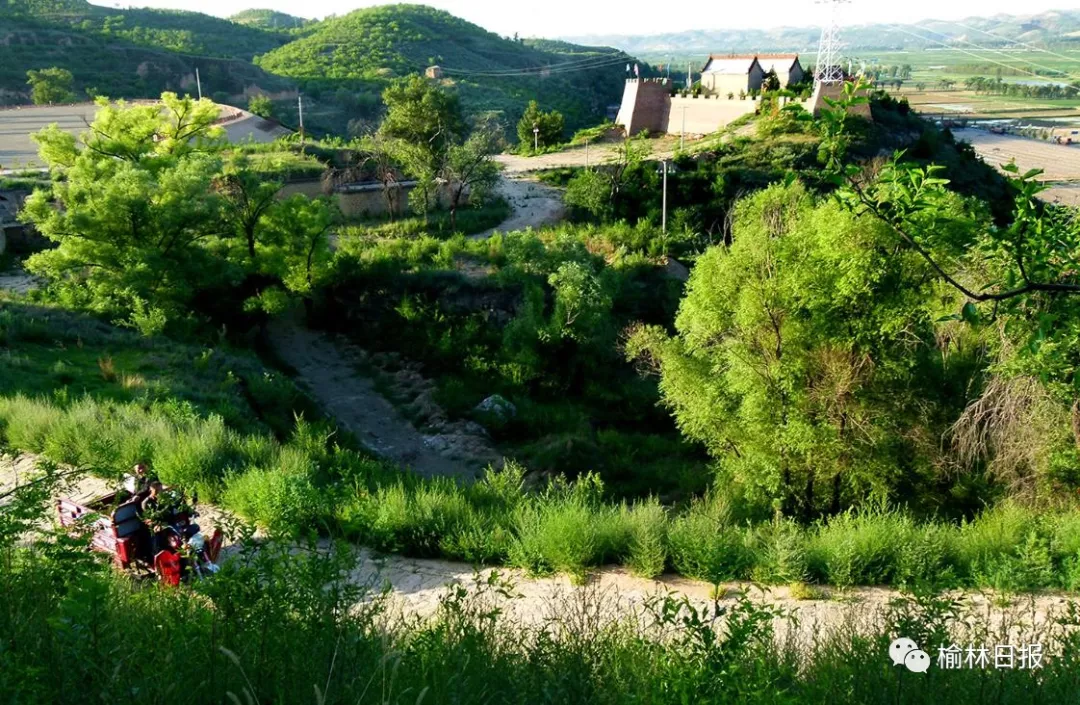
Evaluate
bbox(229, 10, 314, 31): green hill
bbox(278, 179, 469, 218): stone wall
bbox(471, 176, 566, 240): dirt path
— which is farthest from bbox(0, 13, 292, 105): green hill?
bbox(229, 10, 314, 31): green hill

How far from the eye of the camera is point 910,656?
3.58 meters

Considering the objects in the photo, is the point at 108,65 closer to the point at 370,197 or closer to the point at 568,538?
the point at 370,197

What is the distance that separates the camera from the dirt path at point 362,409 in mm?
14969

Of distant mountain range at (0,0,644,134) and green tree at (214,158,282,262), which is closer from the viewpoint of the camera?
green tree at (214,158,282,262)

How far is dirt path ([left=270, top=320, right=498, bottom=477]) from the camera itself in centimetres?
1497

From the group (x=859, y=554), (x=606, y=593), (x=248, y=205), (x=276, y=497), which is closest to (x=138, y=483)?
(x=276, y=497)

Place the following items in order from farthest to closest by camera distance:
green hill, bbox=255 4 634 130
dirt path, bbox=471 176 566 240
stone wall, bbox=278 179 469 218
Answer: green hill, bbox=255 4 634 130 → stone wall, bbox=278 179 469 218 → dirt path, bbox=471 176 566 240

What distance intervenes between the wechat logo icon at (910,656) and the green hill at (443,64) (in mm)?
56192

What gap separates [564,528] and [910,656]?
141 inches

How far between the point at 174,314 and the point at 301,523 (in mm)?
11226

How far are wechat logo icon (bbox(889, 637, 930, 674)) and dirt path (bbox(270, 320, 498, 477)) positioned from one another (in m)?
10.3

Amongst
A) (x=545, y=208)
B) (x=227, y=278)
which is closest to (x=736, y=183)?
(x=545, y=208)

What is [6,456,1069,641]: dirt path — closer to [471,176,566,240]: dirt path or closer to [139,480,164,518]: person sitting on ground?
[139,480,164,518]: person sitting on ground

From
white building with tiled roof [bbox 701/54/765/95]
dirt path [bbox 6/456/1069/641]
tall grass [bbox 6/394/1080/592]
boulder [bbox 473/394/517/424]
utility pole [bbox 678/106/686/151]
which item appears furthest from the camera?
white building with tiled roof [bbox 701/54/765/95]
